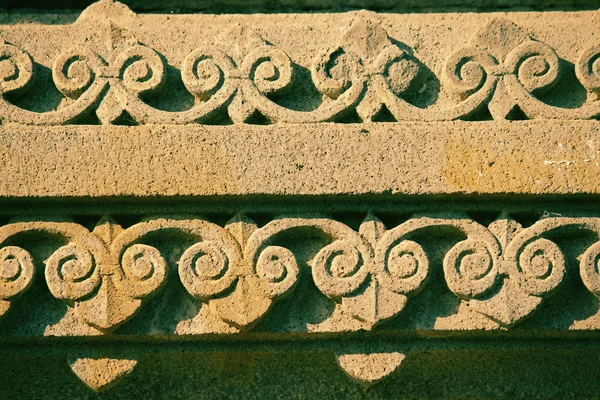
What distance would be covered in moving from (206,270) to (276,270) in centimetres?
14

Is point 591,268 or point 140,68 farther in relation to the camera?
point 140,68

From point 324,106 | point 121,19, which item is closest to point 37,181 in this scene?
point 121,19

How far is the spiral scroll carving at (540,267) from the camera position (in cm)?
181

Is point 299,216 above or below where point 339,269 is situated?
above

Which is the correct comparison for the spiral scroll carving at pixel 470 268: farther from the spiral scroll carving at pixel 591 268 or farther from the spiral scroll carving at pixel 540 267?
the spiral scroll carving at pixel 591 268

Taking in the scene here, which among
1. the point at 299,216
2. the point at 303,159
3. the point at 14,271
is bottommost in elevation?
the point at 14,271

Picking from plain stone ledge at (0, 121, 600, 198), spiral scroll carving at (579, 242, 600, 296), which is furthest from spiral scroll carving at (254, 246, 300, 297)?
spiral scroll carving at (579, 242, 600, 296)

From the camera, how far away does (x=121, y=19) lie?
6.79ft

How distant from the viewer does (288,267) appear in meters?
1.82

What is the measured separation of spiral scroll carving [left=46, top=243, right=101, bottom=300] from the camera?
5.98ft

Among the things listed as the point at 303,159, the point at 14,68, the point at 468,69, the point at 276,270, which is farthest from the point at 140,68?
the point at 468,69

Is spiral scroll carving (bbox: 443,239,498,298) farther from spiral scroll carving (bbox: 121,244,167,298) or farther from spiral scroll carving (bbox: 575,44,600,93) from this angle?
spiral scroll carving (bbox: 121,244,167,298)

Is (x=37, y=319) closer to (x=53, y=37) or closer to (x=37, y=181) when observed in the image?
(x=37, y=181)

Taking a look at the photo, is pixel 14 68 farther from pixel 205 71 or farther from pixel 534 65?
pixel 534 65
